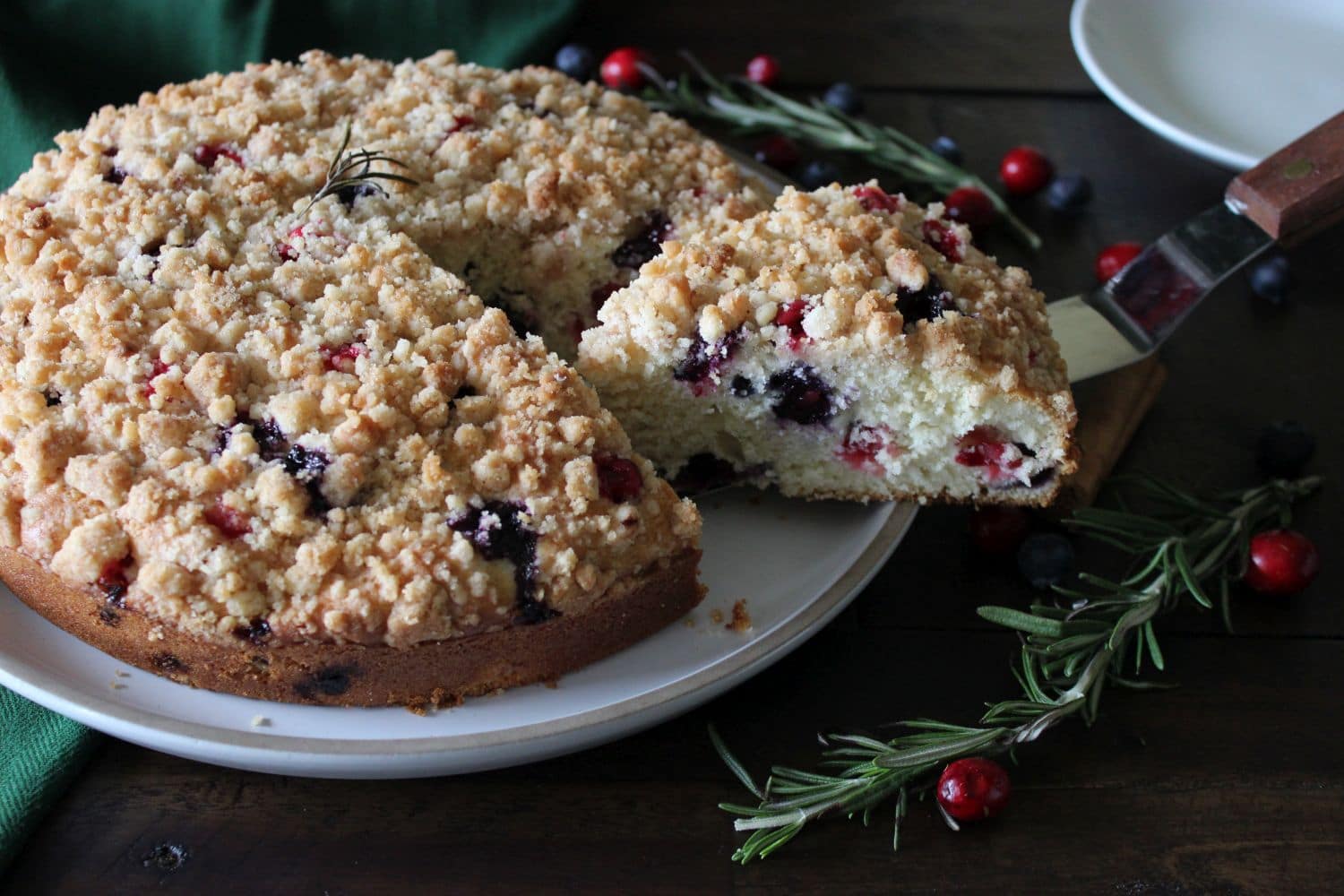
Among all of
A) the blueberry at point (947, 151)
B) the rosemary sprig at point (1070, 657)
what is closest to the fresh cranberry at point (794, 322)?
the rosemary sprig at point (1070, 657)

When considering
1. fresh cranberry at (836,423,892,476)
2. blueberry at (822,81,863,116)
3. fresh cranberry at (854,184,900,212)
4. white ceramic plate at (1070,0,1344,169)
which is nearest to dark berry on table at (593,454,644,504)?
fresh cranberry at (836,423,892,476)

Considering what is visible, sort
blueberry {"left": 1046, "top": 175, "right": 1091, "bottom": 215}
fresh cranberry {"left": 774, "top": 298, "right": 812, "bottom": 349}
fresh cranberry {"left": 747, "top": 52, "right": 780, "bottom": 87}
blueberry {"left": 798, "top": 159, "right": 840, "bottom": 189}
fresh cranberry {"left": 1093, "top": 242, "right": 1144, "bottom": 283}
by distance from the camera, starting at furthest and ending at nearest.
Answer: fresh cranberry {"left": 747, "top": 52, "right": 780, "bottom": 87}, blueberry {"left": 1046, "top": 175, "right": 1091, "bottom": 215}, blueberry {"left": 798, "top": 159, "right": 840, "bottom": 189}, fresh cranberry {"left": 1093, "top": 242, "right": 1144, "bottom": 283}, fresh cranberry {"left": 774, "top": 298, "right": 812, "bottom": 349}

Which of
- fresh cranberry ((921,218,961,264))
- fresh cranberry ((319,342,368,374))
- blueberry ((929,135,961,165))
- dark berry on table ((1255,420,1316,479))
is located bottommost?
dark berry on table ((1255,420,1316,479))

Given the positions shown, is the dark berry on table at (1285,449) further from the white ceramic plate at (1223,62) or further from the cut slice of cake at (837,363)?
the white ceramic plate at (1223,62)

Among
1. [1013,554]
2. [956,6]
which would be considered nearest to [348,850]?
[1013,554]

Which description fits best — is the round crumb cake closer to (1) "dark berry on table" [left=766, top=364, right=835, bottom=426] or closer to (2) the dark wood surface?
(2) the dark wood surface

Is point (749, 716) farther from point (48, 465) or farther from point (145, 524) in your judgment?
point (48, 465)
